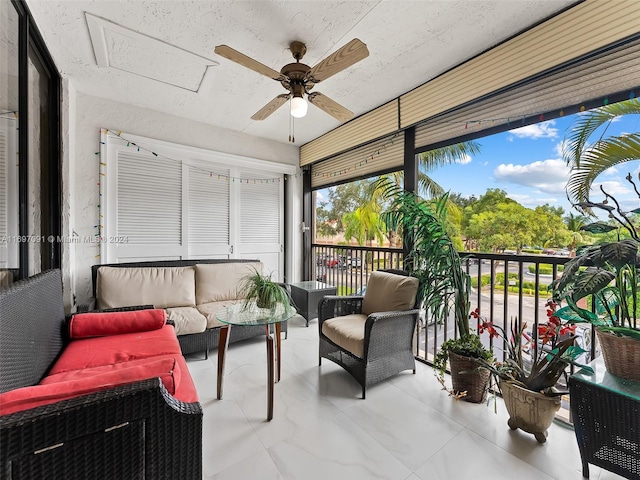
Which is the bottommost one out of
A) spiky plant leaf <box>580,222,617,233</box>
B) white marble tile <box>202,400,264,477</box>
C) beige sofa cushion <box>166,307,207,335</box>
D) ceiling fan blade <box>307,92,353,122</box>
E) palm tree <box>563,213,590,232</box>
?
white marble tile <box>202,400,264,477</box>

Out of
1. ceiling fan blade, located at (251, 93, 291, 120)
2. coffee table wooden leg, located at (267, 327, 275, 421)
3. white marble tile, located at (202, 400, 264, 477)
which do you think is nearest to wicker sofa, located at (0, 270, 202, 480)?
white marble tile, located at (202, 400, 264, 477)

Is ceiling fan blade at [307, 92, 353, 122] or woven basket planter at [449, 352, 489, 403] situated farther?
ceiling fan blade at [307, 92, 353, 122]

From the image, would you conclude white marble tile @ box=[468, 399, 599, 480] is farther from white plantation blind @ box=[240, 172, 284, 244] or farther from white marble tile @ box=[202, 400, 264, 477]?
white plantation blind @ box=[240, 172, 284, 244]

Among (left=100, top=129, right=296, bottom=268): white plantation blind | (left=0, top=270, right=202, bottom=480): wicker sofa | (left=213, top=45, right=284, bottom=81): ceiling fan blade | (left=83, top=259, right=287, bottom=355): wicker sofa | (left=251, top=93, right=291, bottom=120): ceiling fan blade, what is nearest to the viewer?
(left=0, top=270, right=202, bottom=480): wicker sofa

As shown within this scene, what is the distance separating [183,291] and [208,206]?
128 cm

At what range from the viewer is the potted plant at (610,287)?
1.33 meters

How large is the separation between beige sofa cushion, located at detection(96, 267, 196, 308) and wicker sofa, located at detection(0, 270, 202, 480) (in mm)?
1391

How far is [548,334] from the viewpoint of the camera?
1591 mm

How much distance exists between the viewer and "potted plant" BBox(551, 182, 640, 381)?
1.33m

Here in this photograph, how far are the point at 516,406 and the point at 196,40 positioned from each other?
334 centimetres

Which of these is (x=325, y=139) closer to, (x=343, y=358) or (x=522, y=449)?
(x=343, y=358)

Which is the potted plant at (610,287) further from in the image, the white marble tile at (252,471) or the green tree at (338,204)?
the green tree at (338,204)

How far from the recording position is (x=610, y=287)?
1472 millimetres

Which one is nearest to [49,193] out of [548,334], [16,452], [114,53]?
[114,53]
